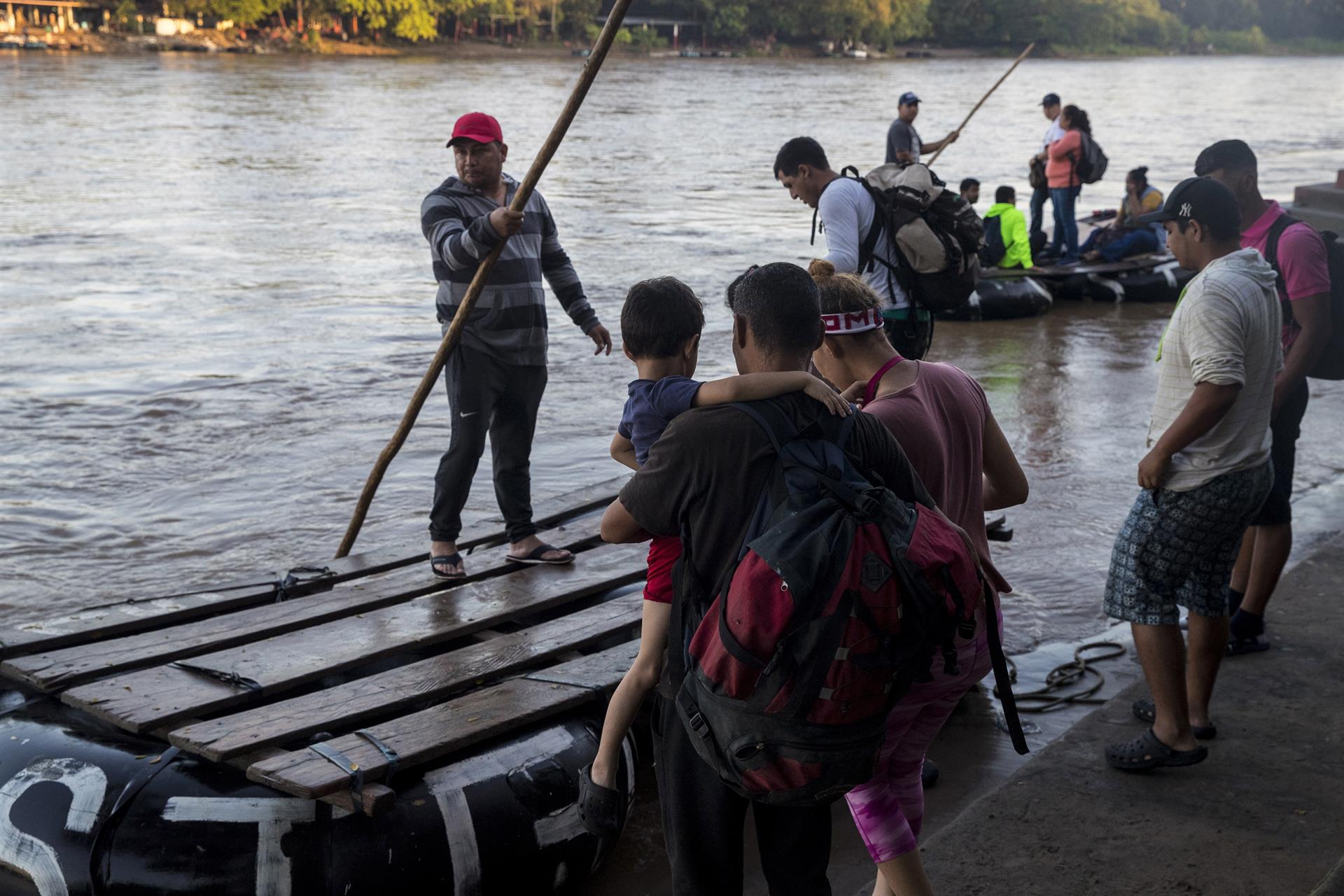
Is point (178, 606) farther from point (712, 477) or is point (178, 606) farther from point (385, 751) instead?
point (712, 477)

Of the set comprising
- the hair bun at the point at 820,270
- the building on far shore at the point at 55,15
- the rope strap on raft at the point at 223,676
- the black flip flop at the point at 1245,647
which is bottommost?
the black flip flop at the point at 1245,647

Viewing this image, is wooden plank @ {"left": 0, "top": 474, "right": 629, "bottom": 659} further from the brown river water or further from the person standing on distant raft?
the brown river water

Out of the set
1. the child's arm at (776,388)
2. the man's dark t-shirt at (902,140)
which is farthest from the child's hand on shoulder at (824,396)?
the man's dark t-shirt at (902,140)

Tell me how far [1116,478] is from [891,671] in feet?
19.3

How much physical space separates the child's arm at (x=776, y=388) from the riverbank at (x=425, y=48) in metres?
83.5

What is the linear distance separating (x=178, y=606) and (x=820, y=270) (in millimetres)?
2573

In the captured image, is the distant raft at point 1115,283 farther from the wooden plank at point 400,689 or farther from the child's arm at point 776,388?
the child's arm at point 776,388

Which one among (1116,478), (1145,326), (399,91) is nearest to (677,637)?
(1116,478)

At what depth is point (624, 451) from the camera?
3.19 m

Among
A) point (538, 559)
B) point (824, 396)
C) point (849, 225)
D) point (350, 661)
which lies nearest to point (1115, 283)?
point (849, 225)

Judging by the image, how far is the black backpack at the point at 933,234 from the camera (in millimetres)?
5250

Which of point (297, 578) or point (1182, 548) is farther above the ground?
point (1182, 548)

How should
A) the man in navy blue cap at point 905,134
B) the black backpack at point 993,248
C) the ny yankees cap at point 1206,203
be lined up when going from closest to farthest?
the ny yankees cap at point 1206,203 < the black backpack at point 993,248 < the man in navy blue cap at point 905,134

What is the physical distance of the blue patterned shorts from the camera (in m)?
3.76
